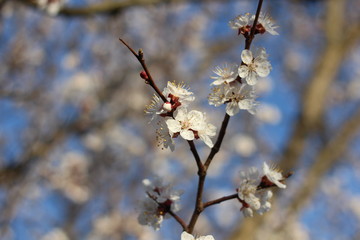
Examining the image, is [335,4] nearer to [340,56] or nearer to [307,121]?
[340,56]

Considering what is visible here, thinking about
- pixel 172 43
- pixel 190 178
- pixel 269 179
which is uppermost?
pixel 172 43

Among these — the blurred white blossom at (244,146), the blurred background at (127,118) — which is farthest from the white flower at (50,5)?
the blurred white blossom at (244,146)

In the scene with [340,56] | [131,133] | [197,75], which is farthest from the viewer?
[131,133]

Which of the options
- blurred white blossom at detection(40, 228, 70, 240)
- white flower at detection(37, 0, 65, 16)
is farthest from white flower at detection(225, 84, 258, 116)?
blurred white blossom at detection(40, 228, 70, 240)

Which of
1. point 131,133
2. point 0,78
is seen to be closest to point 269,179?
point 0,78

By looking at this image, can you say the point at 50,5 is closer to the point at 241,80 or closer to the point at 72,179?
the point at 241,80

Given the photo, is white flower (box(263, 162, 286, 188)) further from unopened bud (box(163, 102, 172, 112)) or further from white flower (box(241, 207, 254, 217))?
unopened bud (box(163, 102, 172, 112))

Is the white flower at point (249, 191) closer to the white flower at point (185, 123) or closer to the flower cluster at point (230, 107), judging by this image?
the flower cluster at point (230, 107)
